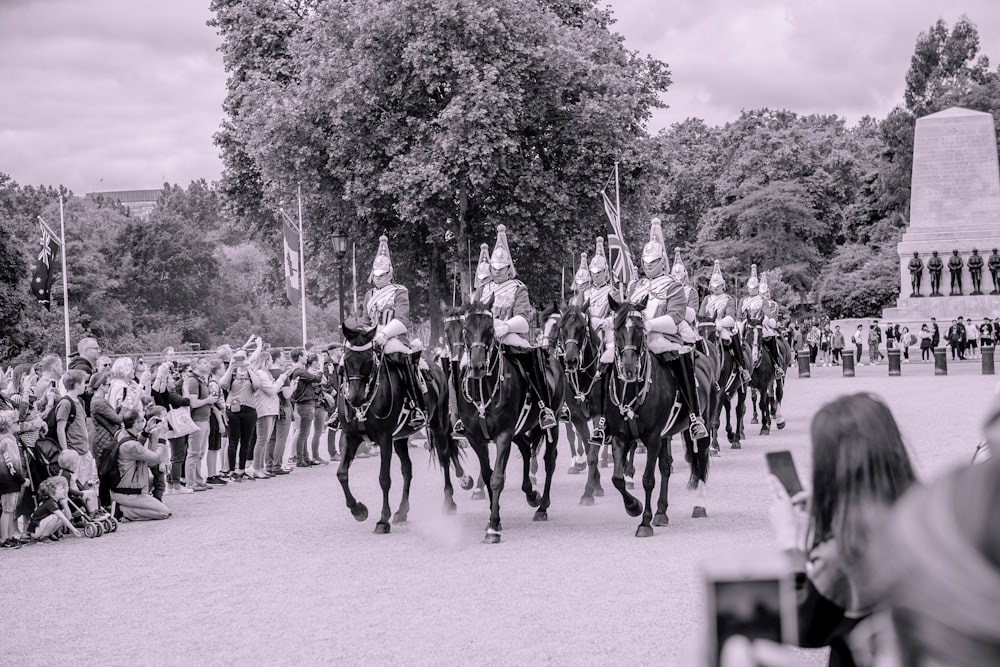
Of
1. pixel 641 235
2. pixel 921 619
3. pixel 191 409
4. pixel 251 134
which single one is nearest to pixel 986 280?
pixel 641 235

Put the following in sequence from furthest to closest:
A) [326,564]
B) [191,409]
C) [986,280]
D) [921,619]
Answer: [986,280]
[191,409]
[326,564]
[921,619]

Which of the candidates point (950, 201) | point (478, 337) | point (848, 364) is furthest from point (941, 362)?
point (478, 337)

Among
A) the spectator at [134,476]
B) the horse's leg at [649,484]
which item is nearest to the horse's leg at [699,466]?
the horse's leg at [649,484]

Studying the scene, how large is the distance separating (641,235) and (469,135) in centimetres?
1060

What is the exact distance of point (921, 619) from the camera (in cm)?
137

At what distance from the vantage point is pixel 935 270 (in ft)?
161

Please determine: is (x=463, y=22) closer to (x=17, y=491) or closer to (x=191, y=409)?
(x=191, y=409)

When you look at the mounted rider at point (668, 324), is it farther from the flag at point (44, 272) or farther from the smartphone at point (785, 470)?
the flag at point (44, 272)

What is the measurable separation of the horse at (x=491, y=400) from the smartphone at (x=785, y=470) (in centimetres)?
826

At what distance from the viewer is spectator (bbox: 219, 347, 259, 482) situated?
17438 millimetres

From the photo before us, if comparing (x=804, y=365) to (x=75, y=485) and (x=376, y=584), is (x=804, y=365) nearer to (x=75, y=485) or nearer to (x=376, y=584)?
(x=75, y=485)

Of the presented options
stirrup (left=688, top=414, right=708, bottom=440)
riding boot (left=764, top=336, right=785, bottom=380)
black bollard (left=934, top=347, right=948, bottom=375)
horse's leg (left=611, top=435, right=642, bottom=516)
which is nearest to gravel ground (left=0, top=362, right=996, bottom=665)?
horse's leg (left=611, top=435, right=642, bottom=516)

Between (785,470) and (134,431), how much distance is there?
1220cm

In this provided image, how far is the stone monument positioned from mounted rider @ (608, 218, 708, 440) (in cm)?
3974
